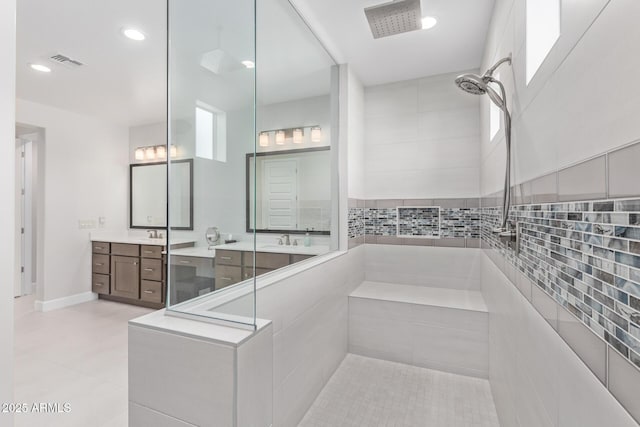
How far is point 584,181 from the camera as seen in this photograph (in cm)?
72

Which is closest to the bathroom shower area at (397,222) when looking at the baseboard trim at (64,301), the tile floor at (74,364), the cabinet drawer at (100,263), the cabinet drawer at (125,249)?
the tile floor at (74,364)

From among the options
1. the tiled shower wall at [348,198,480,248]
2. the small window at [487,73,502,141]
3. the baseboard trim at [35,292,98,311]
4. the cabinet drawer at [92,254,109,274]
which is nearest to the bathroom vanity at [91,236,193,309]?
the cabinet drawer at [92,254,109,274]

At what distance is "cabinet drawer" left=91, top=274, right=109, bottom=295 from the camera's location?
14.1 feet

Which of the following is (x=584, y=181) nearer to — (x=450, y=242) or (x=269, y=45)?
(x=269, y=45)

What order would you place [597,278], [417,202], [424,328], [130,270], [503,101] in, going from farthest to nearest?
[130,270]
[417,202]
[424,328]
[503,101]
[597,278]

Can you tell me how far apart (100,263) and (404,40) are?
4.71m

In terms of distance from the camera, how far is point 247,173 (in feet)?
4.71

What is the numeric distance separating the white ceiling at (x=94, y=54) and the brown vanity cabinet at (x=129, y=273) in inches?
73.8

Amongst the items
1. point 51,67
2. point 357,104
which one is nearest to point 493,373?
point 357,104

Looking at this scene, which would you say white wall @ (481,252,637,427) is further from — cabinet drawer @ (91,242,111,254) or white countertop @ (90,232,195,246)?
cabinet drawer @ (91,242,111,254)

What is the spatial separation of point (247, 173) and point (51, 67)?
289 centimetres

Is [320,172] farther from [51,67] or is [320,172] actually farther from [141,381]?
[51,67]

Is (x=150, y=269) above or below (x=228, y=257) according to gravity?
below

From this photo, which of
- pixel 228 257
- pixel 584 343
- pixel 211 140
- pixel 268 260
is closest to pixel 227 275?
pixel 228 257
